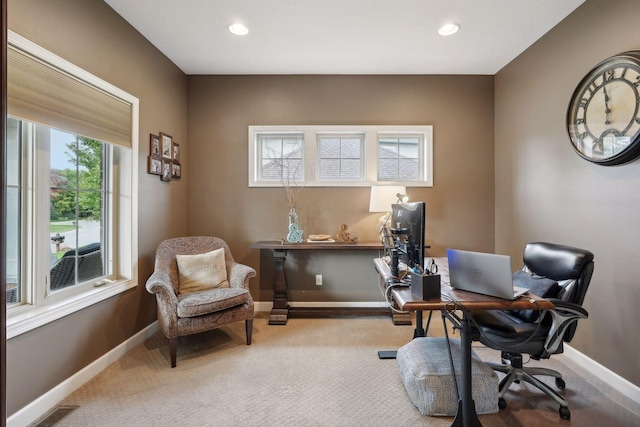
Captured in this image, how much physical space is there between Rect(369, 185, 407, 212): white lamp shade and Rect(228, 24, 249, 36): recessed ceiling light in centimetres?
190

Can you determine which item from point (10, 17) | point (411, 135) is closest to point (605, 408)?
point (411, 135)

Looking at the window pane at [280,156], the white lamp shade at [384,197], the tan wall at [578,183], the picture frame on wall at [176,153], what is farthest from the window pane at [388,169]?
the picture frame on wall at [176,153]

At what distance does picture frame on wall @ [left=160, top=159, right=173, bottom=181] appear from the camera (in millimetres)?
2870

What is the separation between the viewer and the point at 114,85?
2256 mm

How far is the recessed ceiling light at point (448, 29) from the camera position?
2.41 metres

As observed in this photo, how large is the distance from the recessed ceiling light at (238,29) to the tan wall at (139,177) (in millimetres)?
878

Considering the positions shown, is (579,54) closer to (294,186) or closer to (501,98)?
(501,98)

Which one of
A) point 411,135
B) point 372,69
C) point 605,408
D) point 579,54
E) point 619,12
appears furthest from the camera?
point 411,135

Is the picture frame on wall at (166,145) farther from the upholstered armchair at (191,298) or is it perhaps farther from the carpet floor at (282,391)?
the carpet floor at (282,391)

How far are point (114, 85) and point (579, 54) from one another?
145 inches

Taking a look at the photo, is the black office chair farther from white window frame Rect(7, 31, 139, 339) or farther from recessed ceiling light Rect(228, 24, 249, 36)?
recessed ceiling light Rect(228, 24, 249, 36)

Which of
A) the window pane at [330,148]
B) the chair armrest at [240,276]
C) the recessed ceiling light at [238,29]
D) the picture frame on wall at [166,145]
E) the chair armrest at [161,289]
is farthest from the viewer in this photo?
the window pane at [330,148]

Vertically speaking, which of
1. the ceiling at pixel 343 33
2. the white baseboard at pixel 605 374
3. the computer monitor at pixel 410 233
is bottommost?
the white baseboard at pixel 605 374

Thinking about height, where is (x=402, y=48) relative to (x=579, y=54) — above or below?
above
